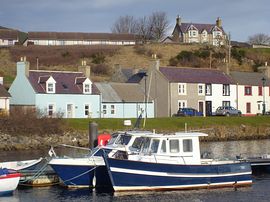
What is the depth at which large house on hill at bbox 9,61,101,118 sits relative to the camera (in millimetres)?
66625

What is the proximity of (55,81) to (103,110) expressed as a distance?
7.14m

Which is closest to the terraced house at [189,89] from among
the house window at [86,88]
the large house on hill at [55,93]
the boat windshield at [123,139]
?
the house window at [86,88]

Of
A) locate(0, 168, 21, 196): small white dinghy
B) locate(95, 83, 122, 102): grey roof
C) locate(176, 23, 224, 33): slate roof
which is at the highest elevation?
locate(176, 23, 224, 33): slate roof

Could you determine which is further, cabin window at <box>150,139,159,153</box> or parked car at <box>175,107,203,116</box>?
parked car at <box>175,107,203,116</box>

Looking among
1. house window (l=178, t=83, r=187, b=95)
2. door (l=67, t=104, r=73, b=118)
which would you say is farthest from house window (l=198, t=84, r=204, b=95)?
door (l=67, t=104, r=73, b=118)

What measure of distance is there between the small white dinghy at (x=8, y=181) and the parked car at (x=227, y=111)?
5112cm

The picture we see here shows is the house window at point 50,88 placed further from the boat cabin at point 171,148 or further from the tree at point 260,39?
the tree at point 260,39

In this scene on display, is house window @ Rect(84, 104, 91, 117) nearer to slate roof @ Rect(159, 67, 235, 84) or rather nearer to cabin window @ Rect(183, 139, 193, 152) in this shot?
slate roof @ Rect(159, 67, 235, 84)

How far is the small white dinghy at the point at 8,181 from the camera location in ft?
103

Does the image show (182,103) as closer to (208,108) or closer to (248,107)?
(208,108)

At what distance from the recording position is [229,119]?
73.9 meters

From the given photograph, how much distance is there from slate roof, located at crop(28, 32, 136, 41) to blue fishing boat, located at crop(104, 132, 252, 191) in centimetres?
11323

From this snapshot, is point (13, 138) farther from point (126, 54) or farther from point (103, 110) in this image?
point (126, 54)

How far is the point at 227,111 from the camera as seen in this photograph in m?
80.2
